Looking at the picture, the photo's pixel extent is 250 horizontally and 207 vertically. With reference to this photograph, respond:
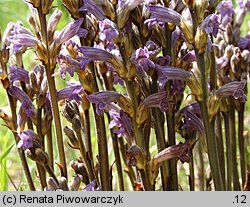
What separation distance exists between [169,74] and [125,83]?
0.16 m

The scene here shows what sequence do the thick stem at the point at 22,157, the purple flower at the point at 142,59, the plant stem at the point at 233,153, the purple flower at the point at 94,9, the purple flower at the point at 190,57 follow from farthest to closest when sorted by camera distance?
the plant stem at the point at 233,153, the thick stem at the point at 22,157, the purple flower at the point at 190,57, the purple flower at the point at 94,9, the purple flower at the point at 142,59

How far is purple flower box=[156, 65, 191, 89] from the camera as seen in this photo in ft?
6.70

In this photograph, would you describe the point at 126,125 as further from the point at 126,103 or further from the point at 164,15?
the point at 164,15

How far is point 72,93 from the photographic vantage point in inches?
91.0

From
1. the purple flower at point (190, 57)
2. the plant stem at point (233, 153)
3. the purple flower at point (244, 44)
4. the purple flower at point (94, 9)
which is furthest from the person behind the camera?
the purple flower at point (244, 44)

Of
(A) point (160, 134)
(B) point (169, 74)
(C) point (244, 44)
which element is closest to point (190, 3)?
(B) point (169, 74)

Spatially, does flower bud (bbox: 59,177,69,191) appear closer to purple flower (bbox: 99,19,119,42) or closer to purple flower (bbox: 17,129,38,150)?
purple flower (bbox: 17,129,38,150)

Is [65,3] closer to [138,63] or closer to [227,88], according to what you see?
[138,63]

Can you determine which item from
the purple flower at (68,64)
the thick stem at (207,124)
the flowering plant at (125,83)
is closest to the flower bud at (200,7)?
the flowering plant at (125,83)

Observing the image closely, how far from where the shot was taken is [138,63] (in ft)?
6.59

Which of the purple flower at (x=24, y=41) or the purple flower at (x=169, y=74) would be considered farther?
the purple flower at (x=24, y=41)

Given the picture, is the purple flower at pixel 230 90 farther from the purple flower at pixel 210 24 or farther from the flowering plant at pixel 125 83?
the purple flower at pixel 210 24

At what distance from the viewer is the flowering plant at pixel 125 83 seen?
207 cm

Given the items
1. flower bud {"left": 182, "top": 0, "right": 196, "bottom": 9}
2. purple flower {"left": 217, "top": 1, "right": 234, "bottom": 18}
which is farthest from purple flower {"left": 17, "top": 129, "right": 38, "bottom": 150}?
purple flower {"left": 217, "top": 1, "right": 234, "bottom": 18}
